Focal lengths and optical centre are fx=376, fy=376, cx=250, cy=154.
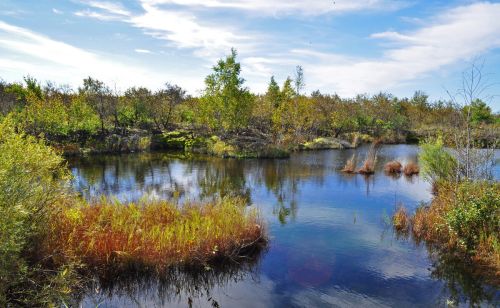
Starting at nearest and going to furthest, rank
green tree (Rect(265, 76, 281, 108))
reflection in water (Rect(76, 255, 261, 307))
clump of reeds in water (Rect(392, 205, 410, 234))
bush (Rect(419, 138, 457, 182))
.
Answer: reflection in water (Rect(76, 255, 261, 307)) → clump of reeds in water (Rect(392, 205, 410, 234)) → bush (Rect(419, 138, 457, 182)) → green tree (Rect(265, 76, 281, 108))

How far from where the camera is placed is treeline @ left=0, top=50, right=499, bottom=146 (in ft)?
137

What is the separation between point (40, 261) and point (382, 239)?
37.5 feet

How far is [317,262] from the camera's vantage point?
1223 cm

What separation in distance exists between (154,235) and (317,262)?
5.26m

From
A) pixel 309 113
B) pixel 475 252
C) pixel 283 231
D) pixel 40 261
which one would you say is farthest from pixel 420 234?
pixel 309 113

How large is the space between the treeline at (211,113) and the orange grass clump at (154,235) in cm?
2487

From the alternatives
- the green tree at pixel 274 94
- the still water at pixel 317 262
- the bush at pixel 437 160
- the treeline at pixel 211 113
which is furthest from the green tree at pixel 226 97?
the bush at pixel 437 160

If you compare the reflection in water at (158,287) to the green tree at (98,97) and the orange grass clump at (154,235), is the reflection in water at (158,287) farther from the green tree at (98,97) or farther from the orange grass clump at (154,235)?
the green tree at (98,97)

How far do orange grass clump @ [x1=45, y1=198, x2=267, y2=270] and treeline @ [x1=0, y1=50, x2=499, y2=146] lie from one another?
979 inches

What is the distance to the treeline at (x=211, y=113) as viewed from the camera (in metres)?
41.8

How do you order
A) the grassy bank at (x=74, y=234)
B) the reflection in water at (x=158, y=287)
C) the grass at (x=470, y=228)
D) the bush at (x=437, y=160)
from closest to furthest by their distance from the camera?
the grassy bank at (x=74, y=234) → the reflection in water at (x=158, y=287) → the grass at (x=470, y=228) → the bush at (x=437, y=160)

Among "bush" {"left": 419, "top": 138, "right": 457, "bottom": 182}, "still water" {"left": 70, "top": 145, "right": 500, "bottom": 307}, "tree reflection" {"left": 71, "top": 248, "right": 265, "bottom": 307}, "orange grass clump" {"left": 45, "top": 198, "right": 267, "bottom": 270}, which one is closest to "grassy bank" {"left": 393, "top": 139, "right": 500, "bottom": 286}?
"still water" {"left": 70, "top": 145, "right": 500, "bottom": 307}

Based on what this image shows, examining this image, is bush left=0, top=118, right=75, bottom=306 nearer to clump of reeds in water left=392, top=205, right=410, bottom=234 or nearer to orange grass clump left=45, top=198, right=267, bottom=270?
orange grass clump left=45, top=198, right=267, bottom=270

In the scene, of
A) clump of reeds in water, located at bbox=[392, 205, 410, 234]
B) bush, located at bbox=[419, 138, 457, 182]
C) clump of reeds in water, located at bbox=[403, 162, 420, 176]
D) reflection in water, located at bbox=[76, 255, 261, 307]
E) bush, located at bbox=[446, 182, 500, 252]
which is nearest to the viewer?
reflection in water, located at bbox=[76, 255, 261, 307]
